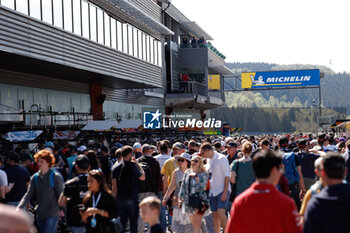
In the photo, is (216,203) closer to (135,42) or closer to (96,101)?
(96,101)

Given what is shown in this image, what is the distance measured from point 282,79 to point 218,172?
4829cm

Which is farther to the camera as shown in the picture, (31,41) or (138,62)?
(138,62)

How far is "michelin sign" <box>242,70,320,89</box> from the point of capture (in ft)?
183

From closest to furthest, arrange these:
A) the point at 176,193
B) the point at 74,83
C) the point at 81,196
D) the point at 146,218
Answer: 1. the point at 146,218
2. the point at 81,196
3. the point at 176,193
4. the point at 74,83

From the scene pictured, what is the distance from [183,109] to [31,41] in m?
32.3

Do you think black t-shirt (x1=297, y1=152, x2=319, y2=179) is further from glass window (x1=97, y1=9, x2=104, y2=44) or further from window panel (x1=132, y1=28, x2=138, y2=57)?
window panel (x1=132, y1=28, x2=138, y2=57)

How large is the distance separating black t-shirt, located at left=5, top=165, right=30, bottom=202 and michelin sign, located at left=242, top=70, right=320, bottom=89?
4843 cm

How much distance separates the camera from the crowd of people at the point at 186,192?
468 centimetres

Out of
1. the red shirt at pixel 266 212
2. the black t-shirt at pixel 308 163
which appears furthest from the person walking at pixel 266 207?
the black t-shirt at pixel 308 163

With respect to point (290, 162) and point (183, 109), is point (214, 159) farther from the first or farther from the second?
A: point (183, 109)

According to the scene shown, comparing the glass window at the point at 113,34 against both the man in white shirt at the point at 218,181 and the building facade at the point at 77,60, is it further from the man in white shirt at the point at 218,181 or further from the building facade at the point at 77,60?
the man in white shirt at the point at 218,181

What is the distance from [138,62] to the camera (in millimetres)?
28609

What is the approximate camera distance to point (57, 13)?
19359 mm

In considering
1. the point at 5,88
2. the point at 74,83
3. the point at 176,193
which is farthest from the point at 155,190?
the point at 74,83
